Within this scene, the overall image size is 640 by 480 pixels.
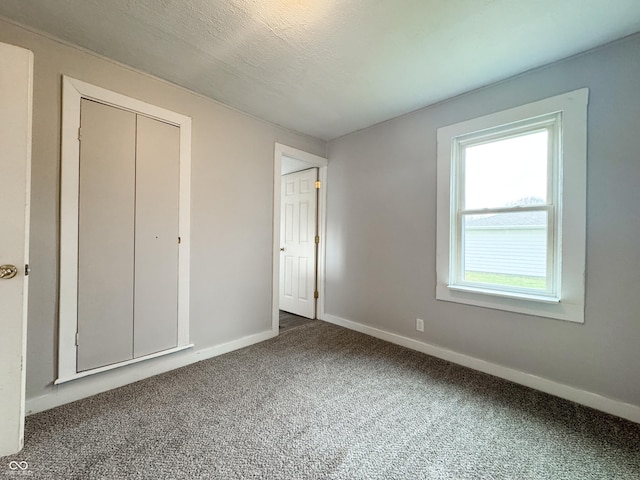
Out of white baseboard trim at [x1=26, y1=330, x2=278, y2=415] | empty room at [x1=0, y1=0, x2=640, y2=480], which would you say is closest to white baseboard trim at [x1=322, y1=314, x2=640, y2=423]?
empty room at [x1=0, y1=0, x2=640, y2=480]

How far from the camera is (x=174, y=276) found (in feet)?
7.43

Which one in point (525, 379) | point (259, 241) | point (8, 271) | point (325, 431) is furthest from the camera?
point (259, 241)

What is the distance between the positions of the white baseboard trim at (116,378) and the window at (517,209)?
2298mm

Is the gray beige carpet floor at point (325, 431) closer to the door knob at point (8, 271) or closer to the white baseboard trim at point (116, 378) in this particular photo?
the white baseboard trim at point (116, 378)

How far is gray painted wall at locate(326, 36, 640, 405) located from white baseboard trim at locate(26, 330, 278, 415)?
167 centimetres

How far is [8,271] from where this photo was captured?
4.41 feet

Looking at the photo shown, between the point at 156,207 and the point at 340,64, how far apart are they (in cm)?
183

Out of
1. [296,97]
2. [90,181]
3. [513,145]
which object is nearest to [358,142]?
[296,97]

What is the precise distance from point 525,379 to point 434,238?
1314mm

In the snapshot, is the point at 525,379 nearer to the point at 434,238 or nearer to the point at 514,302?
the point at 514,302

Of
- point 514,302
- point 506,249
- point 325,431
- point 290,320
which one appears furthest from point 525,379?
point 290,320

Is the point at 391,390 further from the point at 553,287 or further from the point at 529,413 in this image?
the point at 553,287

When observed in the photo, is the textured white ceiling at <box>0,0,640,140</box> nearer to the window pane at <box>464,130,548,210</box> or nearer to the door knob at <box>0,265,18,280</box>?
the window pane at <box>464,130,548,210</box>

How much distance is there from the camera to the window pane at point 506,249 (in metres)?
2.06
